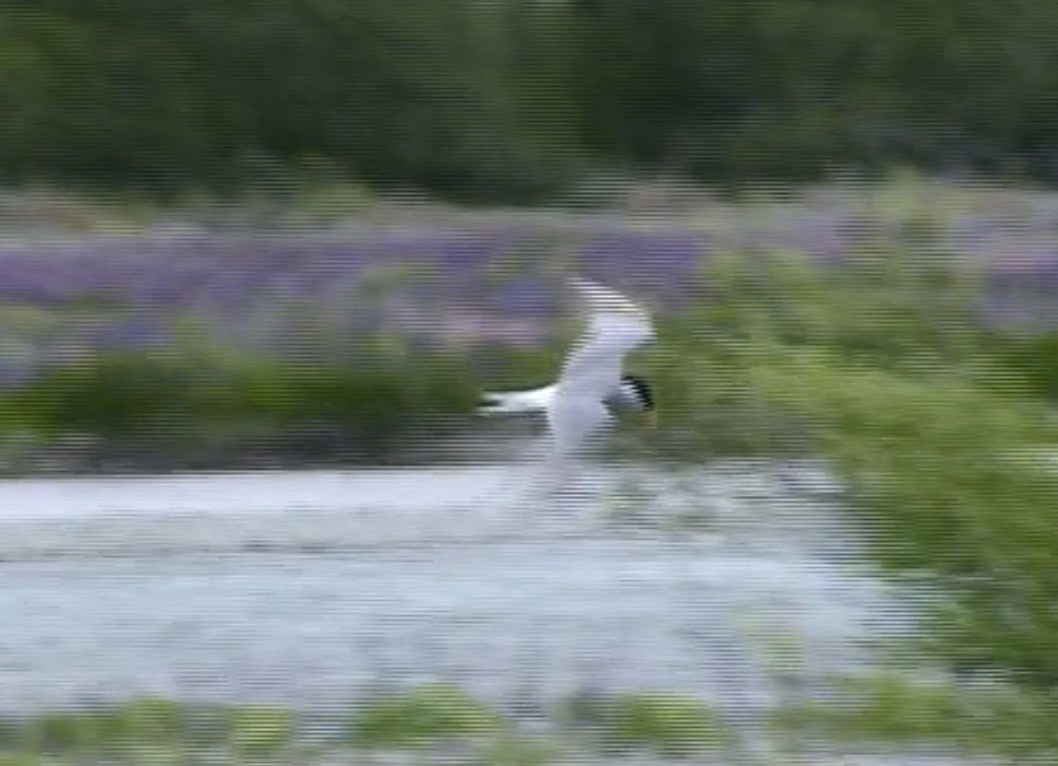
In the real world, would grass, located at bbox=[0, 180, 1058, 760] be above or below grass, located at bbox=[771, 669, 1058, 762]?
above

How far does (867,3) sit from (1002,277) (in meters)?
0.46

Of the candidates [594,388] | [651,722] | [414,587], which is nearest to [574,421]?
[594,388]

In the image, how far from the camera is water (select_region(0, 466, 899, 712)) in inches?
105

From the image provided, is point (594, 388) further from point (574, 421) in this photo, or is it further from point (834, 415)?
point (834, 415)

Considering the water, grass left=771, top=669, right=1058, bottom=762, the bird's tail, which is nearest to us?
grass left=771, top=669, right=1058, bottom=762

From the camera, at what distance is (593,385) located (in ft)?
8.98

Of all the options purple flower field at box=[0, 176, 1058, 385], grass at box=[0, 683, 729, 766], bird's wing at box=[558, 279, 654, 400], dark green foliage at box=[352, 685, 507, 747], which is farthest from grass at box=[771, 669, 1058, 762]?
purple flower field at box=[0, 176, 1058, 385]

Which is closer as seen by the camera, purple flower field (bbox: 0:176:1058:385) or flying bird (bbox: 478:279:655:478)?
flying bird (bbox: 478:279:655:478)

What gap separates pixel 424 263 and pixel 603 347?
14.3 inches

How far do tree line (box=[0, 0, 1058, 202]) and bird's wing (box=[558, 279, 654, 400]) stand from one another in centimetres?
25

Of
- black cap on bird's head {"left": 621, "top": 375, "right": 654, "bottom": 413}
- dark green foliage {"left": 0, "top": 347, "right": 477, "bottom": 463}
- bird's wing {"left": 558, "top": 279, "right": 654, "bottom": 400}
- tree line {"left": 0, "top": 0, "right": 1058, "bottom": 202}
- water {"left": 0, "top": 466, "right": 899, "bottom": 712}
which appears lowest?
water {"left": 0, "top": 466, "right": 899, "bottom": 712}

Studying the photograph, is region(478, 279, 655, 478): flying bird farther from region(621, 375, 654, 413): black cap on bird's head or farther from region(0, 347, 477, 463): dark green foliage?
region(0, 347, 477, 463): dark green foliage

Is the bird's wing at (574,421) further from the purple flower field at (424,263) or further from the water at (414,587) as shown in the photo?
the purple flower field at (424,263)

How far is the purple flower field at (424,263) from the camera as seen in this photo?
2912 mm
